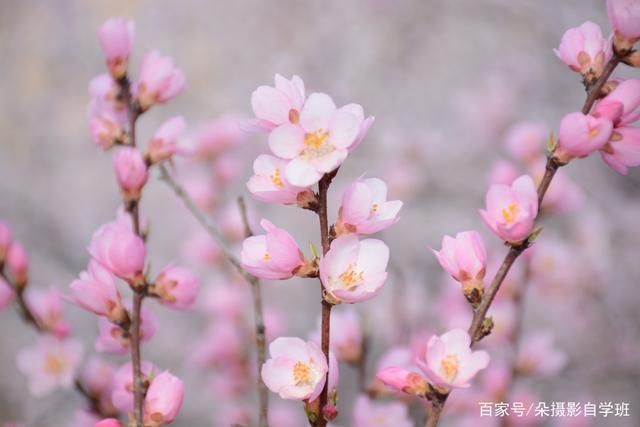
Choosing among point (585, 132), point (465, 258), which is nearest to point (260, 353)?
point (465, 258)

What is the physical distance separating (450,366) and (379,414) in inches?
8.2

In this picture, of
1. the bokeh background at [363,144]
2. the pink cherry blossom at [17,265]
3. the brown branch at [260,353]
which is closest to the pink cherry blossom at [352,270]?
the brown branch at [260,353]

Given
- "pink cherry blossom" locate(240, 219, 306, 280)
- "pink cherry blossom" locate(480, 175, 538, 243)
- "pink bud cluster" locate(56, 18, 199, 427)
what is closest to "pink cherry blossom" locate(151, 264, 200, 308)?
"pink bud cluster" locate(56, 18, 199, 427)

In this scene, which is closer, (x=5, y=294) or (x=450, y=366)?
(x=450, y=366)

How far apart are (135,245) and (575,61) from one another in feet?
1.07

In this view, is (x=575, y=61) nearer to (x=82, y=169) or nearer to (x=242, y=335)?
(x=242, y=335)

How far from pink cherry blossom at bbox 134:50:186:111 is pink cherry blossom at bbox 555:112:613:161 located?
1.08 feet

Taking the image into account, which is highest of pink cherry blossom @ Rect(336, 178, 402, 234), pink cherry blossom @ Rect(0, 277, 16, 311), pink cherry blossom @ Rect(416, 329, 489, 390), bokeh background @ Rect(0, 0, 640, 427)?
pink cherry blossom @ Rect(336, 178, 402, 234)

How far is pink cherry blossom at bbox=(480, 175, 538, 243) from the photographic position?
46 cm

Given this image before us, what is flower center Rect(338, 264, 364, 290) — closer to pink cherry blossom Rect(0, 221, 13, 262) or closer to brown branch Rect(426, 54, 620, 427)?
brown branch Rect(426, 54, 620, 427)

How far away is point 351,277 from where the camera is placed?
453 mm

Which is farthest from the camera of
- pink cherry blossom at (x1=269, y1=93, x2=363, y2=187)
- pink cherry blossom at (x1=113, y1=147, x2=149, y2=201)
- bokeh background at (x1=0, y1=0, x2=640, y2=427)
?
bokeh background at (x1=0, y1=0, x2=640, y2=427)

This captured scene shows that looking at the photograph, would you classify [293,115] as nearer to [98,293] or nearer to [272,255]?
[272,255]

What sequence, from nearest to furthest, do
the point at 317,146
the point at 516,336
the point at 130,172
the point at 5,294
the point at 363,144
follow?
1. the point at 317,146
2. the point at 130,172
3. the point at 5,294
4. the point at 516,336
5. the point at 363,144
